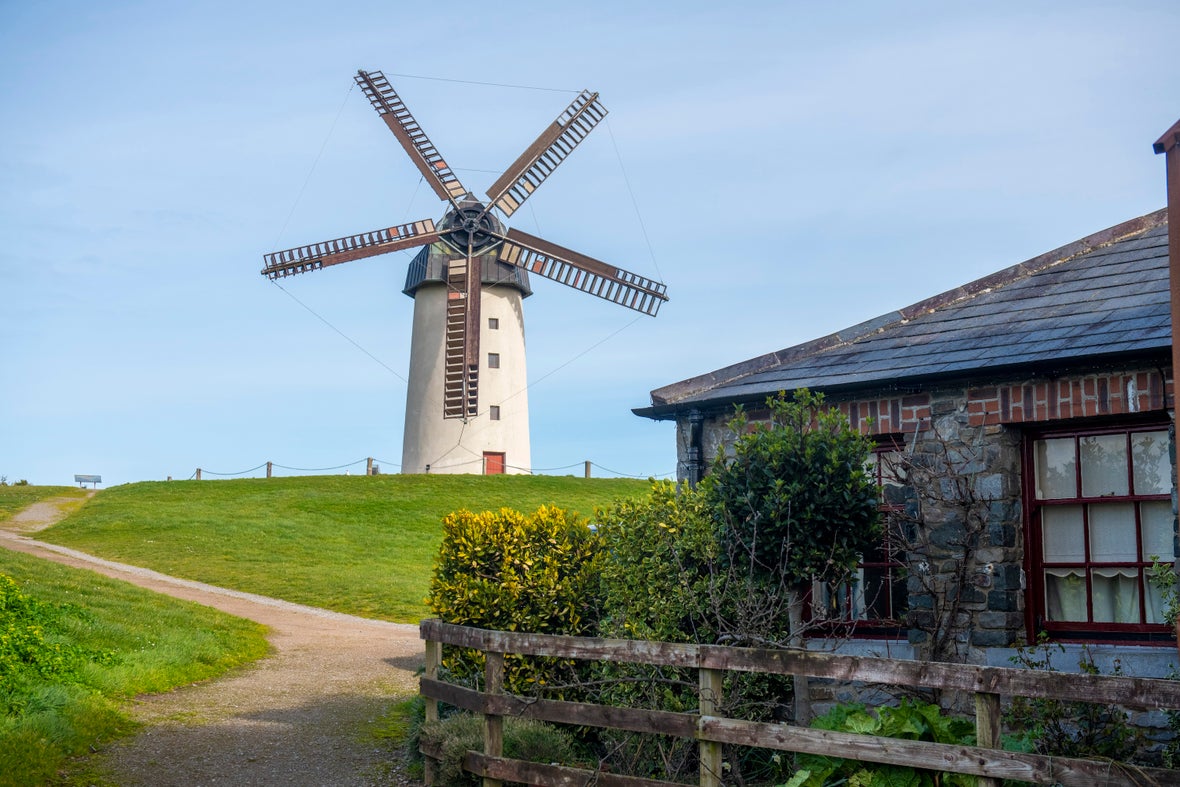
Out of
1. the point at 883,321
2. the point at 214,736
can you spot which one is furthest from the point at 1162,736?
the point at 214,736

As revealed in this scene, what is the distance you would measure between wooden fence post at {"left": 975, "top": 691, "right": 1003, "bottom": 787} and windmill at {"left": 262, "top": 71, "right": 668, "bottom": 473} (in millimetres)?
27406

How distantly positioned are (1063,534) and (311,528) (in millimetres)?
30062

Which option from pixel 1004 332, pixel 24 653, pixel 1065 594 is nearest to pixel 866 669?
pixel 1065 594

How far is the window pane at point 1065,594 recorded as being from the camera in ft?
30.9

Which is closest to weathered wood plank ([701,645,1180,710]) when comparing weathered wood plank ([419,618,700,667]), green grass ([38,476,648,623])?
weathered wood plank ([419,618,700,667])

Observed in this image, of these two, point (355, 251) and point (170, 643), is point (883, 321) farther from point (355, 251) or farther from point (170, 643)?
point (355, 251)

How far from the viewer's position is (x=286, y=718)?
12.4 meters

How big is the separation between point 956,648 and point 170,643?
11251mm

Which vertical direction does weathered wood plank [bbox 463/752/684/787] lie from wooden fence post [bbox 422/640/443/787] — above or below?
below

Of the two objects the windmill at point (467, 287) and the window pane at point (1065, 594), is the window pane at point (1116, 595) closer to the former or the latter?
the window pane at point (1065, 594)

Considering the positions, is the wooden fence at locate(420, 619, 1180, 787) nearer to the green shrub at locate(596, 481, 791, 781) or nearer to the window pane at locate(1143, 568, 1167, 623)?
the green shrub at locate(596, 481, 791, 781)

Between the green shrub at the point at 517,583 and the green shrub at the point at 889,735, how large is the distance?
410cm

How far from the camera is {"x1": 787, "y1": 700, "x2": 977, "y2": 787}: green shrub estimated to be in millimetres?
6660

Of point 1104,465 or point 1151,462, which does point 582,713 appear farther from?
point 1151,462
